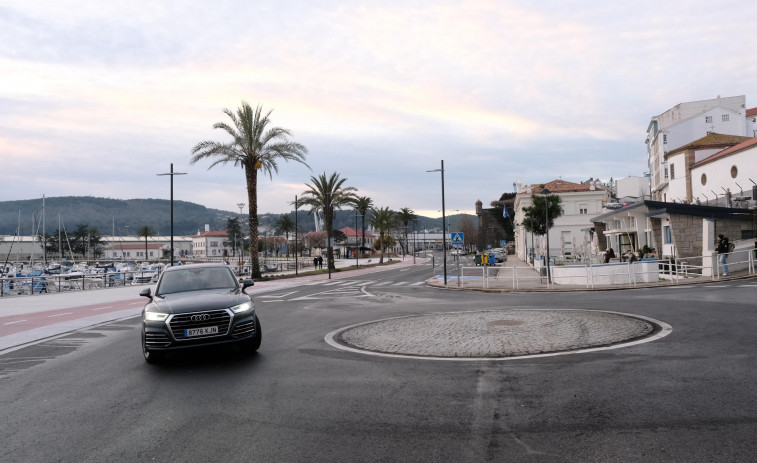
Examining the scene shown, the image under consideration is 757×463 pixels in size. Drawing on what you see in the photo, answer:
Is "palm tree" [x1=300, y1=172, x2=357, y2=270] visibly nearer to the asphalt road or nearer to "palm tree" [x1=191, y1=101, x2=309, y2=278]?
"palm tree" [x1=191, y1=101, x2=309, y2=278]

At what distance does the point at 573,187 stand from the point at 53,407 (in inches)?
2929

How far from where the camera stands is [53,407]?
624 centimetres

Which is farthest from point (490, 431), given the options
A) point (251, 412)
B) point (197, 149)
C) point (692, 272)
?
point (197, 149)

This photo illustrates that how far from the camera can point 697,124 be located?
213 feet

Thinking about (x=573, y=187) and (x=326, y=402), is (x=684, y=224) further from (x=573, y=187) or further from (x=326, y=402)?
(x=573, y=187)

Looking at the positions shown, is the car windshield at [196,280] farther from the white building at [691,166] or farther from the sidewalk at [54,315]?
the white building at [691,166]

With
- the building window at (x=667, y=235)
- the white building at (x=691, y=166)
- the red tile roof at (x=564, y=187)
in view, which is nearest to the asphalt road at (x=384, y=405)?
the building window at (x=667, y=235)

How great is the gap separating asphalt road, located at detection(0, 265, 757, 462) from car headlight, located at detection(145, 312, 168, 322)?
81cm

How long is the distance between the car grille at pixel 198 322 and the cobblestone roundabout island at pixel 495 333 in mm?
2540

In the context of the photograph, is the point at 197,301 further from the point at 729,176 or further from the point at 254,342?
the point at 729,176

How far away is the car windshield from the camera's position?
9656 mm

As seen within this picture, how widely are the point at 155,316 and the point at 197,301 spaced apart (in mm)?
672

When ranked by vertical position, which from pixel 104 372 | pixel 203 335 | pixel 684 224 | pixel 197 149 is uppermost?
pixel 197 149

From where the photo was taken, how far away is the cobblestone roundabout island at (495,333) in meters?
9.01
